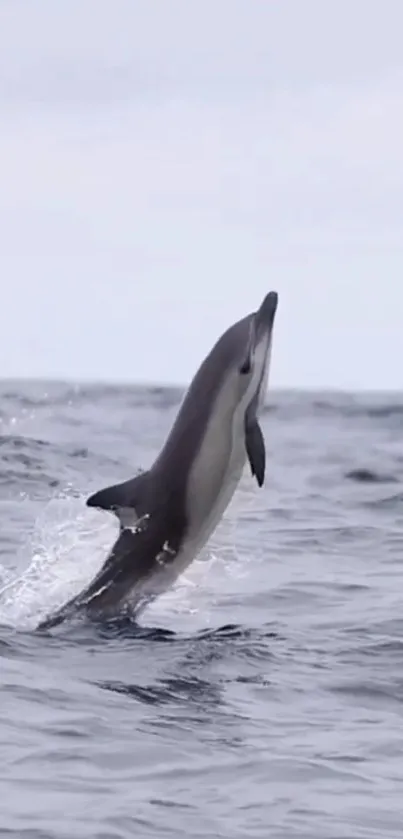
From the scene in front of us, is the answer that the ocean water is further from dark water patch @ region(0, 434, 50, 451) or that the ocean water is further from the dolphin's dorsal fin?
dark water patch @ region(0, 434, 50, 451)

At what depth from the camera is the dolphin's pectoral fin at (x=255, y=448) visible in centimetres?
1159

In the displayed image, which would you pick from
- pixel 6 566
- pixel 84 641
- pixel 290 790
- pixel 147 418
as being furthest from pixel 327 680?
pixel 147 418

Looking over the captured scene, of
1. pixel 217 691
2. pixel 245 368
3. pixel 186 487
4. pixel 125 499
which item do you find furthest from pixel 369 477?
pixel 217 691

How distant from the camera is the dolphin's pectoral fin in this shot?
38.0 feet

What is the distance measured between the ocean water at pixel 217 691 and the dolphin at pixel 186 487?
36 centimetres

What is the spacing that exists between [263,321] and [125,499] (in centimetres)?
180

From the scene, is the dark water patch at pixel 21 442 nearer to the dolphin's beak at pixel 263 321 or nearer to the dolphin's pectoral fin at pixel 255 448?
the dolphin's beak at pixel 263 321

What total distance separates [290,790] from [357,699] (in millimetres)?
1963

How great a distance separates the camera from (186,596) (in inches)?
536

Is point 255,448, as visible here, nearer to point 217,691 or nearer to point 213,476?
point 213,476

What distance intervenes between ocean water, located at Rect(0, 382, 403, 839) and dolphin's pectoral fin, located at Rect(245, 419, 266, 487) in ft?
2.89

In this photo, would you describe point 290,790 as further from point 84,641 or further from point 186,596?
point 186,596

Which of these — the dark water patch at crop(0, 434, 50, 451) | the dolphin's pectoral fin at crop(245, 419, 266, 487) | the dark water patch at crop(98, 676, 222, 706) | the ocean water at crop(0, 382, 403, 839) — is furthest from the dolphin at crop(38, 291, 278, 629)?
the dark water patch at crop(0, 434, 50, 451)

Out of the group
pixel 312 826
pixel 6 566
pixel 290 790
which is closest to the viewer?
pixel 312 826
